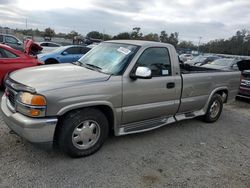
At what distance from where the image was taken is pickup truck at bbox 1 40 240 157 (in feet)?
10.7

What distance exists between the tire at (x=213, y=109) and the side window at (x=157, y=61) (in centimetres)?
174

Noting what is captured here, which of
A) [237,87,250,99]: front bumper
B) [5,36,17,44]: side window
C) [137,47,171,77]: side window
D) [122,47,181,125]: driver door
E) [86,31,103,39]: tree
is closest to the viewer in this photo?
[122,47,181,125]: driver door

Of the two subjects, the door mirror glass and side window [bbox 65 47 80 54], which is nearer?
the door mirror glass

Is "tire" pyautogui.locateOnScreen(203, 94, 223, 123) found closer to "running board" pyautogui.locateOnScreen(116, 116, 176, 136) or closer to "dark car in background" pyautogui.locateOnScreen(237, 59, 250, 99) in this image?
A: "running board" pyautogui.locateOnScreen(116, 116, 176, 136)

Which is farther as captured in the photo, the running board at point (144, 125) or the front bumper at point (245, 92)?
the front bumper at point (245, 92)

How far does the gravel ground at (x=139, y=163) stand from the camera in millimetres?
3221

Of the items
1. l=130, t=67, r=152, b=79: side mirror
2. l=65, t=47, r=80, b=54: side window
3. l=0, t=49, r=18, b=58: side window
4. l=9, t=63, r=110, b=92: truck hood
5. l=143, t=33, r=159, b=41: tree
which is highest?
l=143, t=33, r=159, b=41: tree

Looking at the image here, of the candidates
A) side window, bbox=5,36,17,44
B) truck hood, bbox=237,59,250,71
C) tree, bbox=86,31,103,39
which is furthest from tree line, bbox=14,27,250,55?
truck hood, bbox=237,59,250,71

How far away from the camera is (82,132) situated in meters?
3.67

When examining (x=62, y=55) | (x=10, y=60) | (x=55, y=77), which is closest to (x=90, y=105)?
(x=55, y=77)

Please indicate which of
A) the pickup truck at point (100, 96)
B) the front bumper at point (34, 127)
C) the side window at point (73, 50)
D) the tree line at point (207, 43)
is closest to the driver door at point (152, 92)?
the pickup truck at point (100, 96)

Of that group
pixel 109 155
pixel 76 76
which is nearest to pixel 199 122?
pixel 109 155

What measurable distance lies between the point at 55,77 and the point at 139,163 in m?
1.77

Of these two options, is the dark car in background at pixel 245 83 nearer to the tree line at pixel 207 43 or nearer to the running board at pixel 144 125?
the running board at pixel 144 125
